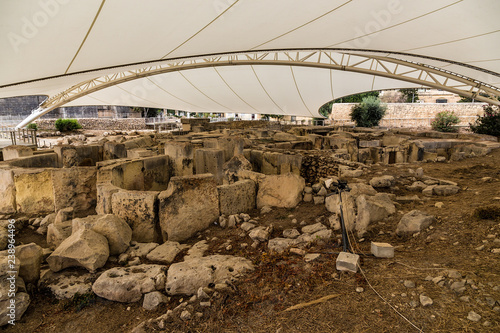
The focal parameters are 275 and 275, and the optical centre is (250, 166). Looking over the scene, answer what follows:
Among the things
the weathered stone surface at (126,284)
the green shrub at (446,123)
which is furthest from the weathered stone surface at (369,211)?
the green shrub at (446,123)

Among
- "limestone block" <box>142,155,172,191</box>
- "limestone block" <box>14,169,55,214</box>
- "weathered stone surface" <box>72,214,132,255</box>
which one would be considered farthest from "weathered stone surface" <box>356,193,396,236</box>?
"limestone block" <box>14,169,55,214</box>

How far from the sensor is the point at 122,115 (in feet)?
109

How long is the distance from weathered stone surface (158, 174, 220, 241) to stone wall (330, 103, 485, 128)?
2347cm

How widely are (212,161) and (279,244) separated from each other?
3.70 metres

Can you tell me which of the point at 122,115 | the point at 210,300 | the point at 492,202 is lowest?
the point at 210,300

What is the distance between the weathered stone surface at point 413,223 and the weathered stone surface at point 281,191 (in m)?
2.05

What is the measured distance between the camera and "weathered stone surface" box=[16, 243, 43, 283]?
10.9 feet

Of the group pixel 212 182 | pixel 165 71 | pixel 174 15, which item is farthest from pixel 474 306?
pixel 165 71

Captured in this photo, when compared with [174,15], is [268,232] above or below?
below

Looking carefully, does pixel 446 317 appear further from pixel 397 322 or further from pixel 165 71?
pixel 165 71

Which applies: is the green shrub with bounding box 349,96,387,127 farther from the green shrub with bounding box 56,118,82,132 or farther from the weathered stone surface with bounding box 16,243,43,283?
the green shrub with bounding box 56,118,82,132

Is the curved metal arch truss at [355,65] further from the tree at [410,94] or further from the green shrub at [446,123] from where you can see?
the tree at [410,94]

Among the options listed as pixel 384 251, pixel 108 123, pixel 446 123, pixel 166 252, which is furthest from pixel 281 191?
pixel 108 123

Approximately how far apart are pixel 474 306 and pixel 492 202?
287 centimetres
